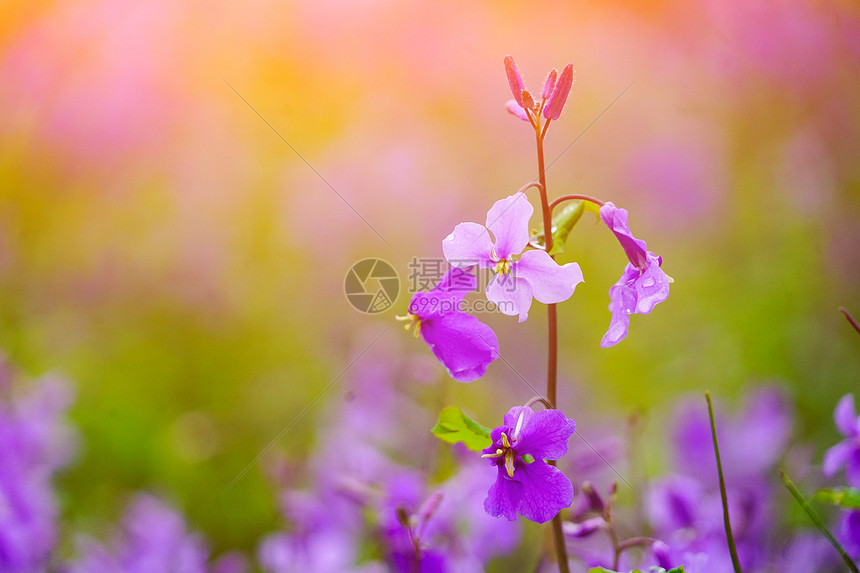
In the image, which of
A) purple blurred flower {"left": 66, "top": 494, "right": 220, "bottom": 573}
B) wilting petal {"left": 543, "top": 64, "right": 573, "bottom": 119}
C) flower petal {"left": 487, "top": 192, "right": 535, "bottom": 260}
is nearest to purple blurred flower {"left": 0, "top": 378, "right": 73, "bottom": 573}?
purple blurred flower {"left": 66, "top": 494, "right": 220, "bottom": 573}

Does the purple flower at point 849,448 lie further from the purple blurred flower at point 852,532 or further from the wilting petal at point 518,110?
the wilting petal at point 518,110

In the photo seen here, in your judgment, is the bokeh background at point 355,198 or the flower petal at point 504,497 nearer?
the flower petal at point 504,497

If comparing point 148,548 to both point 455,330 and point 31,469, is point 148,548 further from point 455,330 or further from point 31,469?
point 455,330

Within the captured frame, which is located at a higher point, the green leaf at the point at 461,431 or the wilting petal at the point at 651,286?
the wilting petal at the point at 651,286

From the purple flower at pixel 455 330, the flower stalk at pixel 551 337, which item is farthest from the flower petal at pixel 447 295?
the flower stalk at pixel 551 337

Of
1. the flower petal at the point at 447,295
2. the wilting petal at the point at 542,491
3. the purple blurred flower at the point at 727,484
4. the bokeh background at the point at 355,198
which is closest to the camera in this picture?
the wilting petal at the point at 542,491

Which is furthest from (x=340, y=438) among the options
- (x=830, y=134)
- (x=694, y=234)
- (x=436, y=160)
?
(x=830, y=134)

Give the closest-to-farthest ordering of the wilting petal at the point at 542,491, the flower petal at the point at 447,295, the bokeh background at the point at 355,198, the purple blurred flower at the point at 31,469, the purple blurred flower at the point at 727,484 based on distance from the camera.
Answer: the wilting petal at the point at 542,491 < the flower petal at the point at 447,295 < the purple blurred flower at the point at 727,484 < the purple blurred flower at the point at 31,469 < the bokeh background at the point at 355,198

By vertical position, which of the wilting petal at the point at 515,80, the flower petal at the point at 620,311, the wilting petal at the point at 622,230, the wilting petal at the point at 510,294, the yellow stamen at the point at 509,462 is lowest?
the yellow stamen at the point at 509,462
